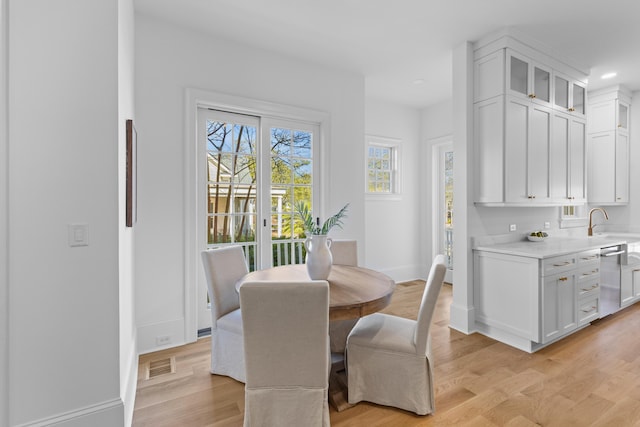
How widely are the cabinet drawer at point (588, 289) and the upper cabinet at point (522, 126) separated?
86 cm

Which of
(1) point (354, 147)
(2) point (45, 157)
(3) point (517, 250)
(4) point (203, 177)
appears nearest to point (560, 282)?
(3) point (517, 250)

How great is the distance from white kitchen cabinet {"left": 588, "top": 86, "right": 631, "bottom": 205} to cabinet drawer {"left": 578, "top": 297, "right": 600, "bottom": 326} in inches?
78.7

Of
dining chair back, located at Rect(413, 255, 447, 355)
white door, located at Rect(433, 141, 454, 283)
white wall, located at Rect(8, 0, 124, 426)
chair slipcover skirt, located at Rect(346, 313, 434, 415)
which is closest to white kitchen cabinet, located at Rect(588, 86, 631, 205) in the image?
white door, located at Rect(433, 141, 454, 283)

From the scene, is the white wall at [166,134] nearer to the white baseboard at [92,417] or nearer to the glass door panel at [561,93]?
the white baseboard at [92,417]

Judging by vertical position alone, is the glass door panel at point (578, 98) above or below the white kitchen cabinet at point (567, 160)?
above

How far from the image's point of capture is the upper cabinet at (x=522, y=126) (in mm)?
2988

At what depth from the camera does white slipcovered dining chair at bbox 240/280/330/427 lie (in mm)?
1465

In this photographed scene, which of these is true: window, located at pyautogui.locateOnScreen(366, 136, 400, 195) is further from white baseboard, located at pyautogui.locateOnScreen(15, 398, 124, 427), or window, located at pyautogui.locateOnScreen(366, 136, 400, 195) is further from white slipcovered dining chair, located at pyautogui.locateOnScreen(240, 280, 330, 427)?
white baseboard, located at pyautogui.locateOnScreen(15, 398, 124, 427)

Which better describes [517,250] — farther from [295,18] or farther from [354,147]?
[295,18]

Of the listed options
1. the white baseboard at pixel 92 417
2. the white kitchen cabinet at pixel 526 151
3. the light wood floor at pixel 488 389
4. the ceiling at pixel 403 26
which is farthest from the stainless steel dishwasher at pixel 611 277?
the white baseboard at pixel 92 417

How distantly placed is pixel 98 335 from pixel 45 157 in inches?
37.1

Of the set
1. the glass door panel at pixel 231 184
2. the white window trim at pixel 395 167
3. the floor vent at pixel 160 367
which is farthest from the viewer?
the white window trim at pixel 395 167

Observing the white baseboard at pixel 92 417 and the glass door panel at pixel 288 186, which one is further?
the glass door panel at pixel 288 186

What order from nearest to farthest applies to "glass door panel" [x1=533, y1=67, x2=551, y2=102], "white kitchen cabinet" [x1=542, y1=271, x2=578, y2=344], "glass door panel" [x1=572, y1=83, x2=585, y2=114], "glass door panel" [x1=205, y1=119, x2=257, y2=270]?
1. "white kitchen cabinet" [x1=542, y1=271, x2=578, y2=344]
2. "glass door panel" [x1=205, y1=119, x2=257, y2=270]
3. "glass door panel" [x1=533, y1=67, x2=551, y2=102]
4. "glass door panel" [x1=572, y1=83, x2=585, y2=114]
